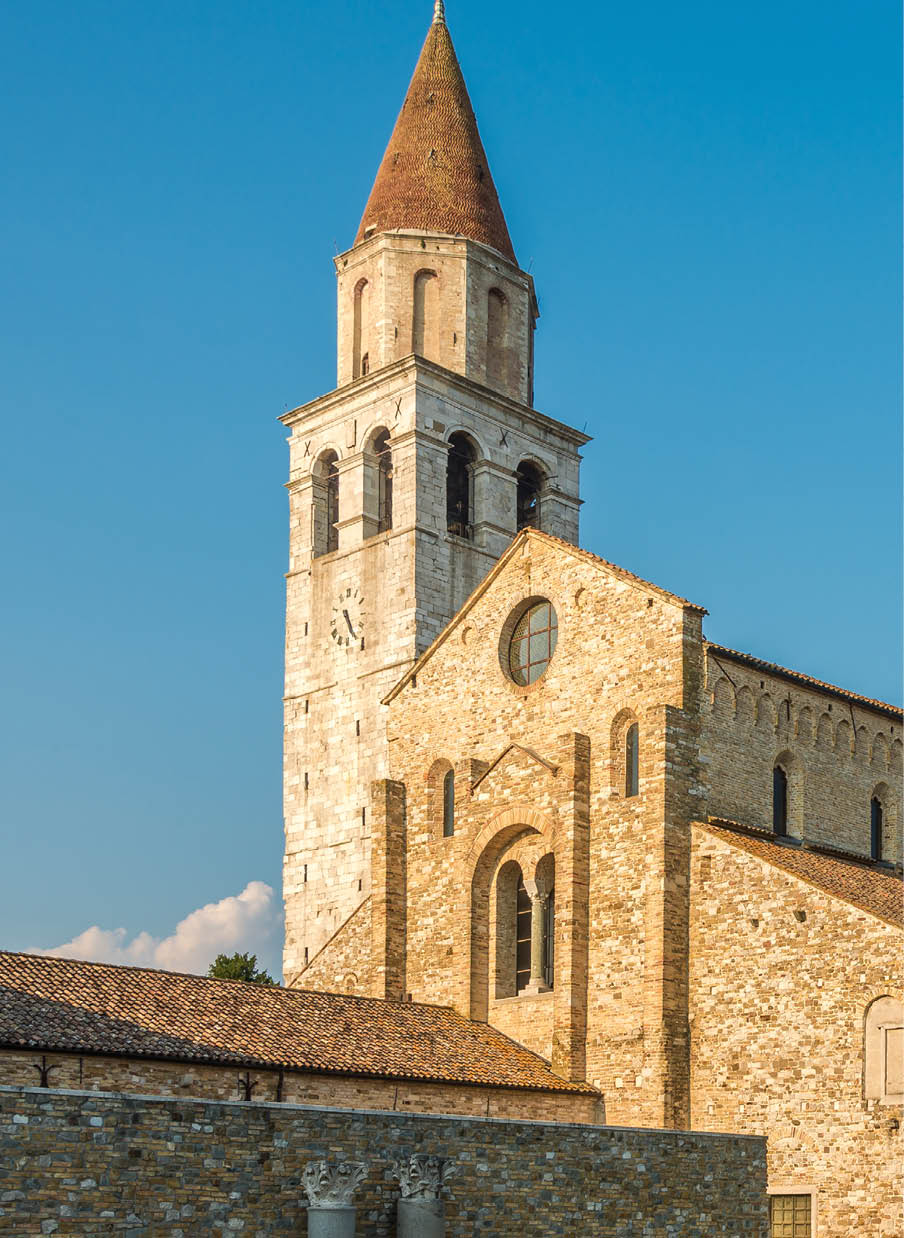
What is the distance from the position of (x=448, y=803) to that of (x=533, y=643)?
3.59 metres

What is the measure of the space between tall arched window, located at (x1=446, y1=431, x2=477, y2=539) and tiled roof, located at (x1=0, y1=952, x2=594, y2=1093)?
21.0m

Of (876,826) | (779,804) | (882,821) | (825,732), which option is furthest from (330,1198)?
(882,821)

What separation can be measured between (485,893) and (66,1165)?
47.0ft

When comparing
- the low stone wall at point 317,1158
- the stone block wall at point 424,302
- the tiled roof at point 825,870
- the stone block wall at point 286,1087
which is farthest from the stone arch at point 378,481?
the low stone wall at point 317,1158

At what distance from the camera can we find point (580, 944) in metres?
30.6

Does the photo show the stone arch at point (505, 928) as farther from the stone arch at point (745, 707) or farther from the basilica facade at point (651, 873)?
the stone arch at point (745, 707)

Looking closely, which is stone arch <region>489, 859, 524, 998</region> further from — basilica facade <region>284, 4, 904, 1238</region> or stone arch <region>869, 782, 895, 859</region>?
stone arch <region>869, 782, 895, 859</region>

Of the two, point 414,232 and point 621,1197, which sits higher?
point 414,232

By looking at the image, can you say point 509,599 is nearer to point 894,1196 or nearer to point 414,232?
point 894,1196

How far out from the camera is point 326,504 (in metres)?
51.6

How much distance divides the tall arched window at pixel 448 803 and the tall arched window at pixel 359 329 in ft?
64.0

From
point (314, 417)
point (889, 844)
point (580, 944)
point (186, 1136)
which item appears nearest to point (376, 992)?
point (580, 944)

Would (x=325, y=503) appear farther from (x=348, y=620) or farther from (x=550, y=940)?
(x=550, y=940)

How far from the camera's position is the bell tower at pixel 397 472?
4791cm
